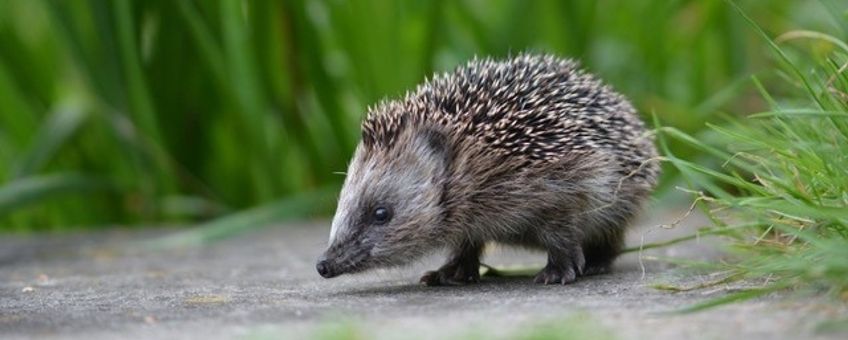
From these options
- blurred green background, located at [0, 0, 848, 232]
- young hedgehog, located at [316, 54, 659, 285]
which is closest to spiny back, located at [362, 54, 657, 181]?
young hedgehog, located at [316, 54, 659, 285]

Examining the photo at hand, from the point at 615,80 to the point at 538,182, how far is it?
4134mm

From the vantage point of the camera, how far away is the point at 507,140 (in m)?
5.46

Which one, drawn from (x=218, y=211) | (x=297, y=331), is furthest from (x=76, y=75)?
(x=297, y=331)

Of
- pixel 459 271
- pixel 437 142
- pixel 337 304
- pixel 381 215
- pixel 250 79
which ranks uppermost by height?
pixel 250 79

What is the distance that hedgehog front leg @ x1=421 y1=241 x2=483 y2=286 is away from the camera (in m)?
5.46

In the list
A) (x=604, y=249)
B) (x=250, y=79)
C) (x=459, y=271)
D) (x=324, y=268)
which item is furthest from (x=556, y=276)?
(x=250, y=79)

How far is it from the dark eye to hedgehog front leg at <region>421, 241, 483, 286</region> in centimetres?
31

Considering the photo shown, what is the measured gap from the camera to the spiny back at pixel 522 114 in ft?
17.9

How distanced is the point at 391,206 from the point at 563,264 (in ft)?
2.51

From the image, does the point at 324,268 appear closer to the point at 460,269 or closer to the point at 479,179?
the point at 460,269

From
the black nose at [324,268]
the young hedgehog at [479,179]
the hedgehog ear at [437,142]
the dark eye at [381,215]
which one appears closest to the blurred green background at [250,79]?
the young hedgehog at [479,179]

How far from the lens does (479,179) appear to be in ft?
17.9

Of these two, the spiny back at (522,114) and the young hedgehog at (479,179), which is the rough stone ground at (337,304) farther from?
the spiny back at (522,114)

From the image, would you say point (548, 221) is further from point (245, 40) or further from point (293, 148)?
point (293, 148)
